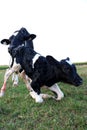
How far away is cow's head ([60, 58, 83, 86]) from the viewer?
7.68 meters

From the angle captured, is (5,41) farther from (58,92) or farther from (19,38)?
(58,92)

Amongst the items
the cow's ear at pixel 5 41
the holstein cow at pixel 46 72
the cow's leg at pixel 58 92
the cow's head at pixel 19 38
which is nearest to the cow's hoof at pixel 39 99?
the holstein cow at pixel 46 72

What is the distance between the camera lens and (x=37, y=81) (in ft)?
26.1

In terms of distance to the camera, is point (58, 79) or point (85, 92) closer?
point (58, 79)

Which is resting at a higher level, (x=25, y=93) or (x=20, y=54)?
(x=20, y=54)

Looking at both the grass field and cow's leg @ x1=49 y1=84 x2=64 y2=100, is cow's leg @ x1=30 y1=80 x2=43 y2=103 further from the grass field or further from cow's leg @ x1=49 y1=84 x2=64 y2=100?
cow's leg @ x1=49 y1=84 x2=64 y2=100

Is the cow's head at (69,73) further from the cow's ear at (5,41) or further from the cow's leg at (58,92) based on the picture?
Result: the cow's ear at (5,41)

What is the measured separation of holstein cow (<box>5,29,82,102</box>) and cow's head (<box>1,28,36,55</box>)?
0.81 metres

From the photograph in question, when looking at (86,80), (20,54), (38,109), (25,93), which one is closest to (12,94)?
(25,93)

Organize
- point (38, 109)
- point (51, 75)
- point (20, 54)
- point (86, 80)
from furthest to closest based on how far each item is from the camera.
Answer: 1. point (86, 80)
2. point (20, 54)
3. point (51, 75)
4. point (38, 109)

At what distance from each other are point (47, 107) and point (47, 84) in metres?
0.82

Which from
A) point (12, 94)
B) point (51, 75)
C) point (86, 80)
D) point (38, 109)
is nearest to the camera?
point (38, 109)

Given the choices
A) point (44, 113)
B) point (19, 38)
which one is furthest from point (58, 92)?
point (19, 38)

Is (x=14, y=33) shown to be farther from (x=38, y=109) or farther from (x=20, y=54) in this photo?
(x=38, y=109)
